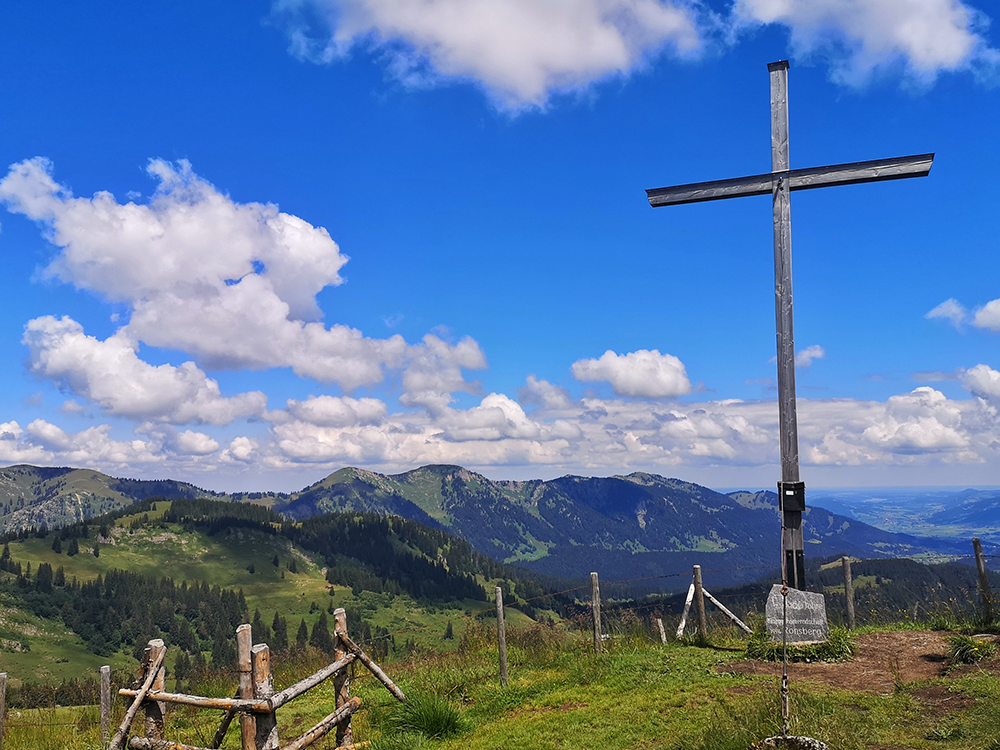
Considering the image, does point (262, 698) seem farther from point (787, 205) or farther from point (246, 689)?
point (787, 205)

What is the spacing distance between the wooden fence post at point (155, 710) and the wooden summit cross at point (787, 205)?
40.1 feet

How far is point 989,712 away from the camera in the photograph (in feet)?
31.6

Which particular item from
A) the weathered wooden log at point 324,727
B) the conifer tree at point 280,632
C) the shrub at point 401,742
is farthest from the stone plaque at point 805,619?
the conifer tree at point 280,632

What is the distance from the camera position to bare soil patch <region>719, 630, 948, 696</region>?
12.3 meters

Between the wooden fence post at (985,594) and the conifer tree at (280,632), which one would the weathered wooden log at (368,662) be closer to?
the wooden fence post at (985,594)

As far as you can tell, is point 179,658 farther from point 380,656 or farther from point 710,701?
point 710,701

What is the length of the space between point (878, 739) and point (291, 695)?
29.2 ft

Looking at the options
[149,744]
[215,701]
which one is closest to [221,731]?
[149,744]

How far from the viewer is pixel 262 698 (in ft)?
32.3

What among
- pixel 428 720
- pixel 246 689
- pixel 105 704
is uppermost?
pixel 246 689

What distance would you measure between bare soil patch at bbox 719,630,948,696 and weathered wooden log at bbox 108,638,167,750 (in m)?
11.4

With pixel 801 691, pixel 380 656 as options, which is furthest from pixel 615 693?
pixel 380 656

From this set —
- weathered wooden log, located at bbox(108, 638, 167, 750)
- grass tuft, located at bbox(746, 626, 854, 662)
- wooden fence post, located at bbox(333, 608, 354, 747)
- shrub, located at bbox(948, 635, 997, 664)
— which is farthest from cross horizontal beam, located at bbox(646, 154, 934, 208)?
weathered wooden log, located at bbox(108, 638, 167, 750)

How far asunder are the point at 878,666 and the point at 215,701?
12.9m
